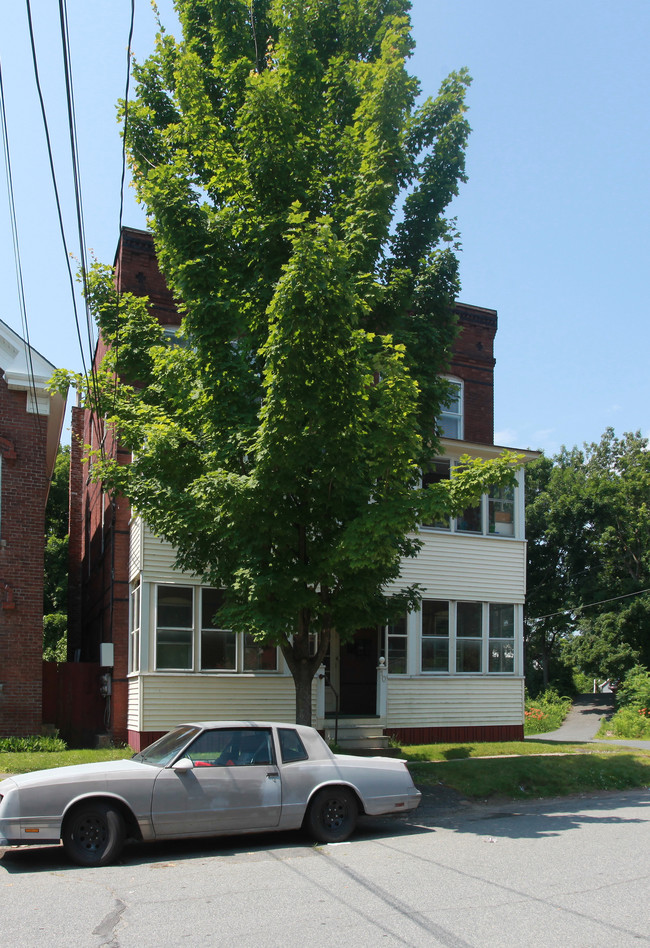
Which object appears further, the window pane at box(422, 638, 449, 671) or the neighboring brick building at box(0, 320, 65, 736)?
the window pane at box(422, 638, 449, 671)

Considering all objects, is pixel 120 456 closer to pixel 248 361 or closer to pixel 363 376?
pixel 248 361

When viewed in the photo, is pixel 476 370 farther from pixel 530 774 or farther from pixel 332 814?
pixel 332 814

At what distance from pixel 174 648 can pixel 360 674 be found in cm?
505

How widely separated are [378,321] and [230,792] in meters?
7.06

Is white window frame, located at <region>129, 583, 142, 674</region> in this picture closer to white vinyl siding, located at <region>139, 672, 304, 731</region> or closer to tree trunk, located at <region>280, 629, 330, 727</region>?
white vinyl siding, located at <region>139, 672, 304, 731</region>

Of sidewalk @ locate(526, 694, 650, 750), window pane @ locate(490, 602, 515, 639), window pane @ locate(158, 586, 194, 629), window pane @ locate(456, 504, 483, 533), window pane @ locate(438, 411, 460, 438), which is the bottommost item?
sidewalk @ locate(526, 694, 650, 750)

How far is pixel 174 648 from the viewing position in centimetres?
1694

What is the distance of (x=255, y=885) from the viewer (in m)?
7.48

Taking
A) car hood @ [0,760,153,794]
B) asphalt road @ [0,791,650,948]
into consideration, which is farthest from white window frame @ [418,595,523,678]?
car hood @ [0,760,153,794]

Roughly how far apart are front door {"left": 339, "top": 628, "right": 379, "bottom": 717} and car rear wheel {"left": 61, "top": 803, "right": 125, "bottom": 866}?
38.1ft

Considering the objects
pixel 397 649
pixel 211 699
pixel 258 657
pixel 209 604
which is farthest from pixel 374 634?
pixel 211 699

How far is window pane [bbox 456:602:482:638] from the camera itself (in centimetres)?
2042

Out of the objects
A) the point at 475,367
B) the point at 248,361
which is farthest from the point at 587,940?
the point at 475,367

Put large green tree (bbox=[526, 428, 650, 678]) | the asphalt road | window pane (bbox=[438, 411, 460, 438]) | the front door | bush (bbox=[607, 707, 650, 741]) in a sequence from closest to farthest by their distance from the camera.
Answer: the asphalt road
the front door
window pane (bbox=[438, 411, 460, 438])
bush (bbox=[607, 707, 650, 741])
large green tree (bbox=[526, 428, 650, 678])
